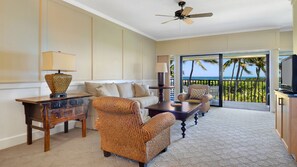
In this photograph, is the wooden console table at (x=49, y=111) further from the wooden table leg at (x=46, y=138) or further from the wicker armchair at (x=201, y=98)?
the wicker armchair at (x=201, y=98)

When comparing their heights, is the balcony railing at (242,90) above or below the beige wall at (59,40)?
below

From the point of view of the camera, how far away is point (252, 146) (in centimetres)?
265

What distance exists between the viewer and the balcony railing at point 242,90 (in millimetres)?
6770

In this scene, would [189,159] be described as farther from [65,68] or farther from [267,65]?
[267,65]

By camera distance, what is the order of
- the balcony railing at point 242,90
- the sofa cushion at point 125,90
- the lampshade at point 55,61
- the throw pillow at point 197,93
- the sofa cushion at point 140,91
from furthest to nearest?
the balcony railing at point 242,90 → the throw pillow at point 197,93 → the sofa cushion at point 140,91 → the sofa cushion at point 125,90 → the lampshade at point 55,61

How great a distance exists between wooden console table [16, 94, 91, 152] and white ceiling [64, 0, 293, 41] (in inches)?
84.5

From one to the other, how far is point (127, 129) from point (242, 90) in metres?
6.64

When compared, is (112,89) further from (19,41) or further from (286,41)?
(286,41)

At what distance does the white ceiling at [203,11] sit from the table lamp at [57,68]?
4.98 ft

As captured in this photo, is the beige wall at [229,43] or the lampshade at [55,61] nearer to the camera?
the lampshade at [55,61]

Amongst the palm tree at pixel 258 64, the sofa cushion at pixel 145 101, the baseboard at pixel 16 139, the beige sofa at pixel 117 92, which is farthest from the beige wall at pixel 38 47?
the palm tree at pixel 258 64

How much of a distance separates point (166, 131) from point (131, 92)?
2.50m

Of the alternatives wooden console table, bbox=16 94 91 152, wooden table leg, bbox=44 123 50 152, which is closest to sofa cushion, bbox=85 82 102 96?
wooden console table, bbox=16 94 91 152

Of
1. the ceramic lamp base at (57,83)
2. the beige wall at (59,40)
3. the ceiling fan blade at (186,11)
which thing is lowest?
the ceramic lamp base at (57,83)
